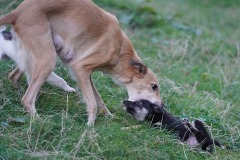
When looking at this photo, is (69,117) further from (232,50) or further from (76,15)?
(232,50)

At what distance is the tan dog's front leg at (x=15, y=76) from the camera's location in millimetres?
6566

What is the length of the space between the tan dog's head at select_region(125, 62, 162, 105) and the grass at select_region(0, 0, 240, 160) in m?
0.30

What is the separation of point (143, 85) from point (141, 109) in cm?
41

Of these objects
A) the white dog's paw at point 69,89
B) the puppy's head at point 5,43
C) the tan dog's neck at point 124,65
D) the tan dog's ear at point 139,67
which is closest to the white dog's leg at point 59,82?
the white dog's paw at point 69,89

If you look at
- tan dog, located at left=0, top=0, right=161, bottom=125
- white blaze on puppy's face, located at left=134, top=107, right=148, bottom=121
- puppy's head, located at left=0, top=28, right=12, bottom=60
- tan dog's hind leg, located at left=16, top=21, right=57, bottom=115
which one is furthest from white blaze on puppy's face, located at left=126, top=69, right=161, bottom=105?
puppy's head, located at left=0, top=28, right=12, bottom=60

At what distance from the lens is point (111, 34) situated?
648 cm

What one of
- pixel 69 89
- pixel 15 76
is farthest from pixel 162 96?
pixel 15 76

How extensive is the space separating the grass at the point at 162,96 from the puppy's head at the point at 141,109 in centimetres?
10

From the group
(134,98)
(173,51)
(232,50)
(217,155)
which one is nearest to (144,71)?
(134,98)

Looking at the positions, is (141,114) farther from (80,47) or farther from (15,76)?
(15,76)

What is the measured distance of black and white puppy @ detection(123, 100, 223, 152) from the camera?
20.0 feet

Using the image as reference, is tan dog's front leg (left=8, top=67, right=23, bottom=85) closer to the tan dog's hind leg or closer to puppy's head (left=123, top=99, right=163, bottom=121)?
the tan dog's hind leg

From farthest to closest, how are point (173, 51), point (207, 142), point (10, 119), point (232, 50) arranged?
point (232, 50) → point (173, 51) → point (207, 142) → point (10, 119)

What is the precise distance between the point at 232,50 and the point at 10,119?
6.25 meters
